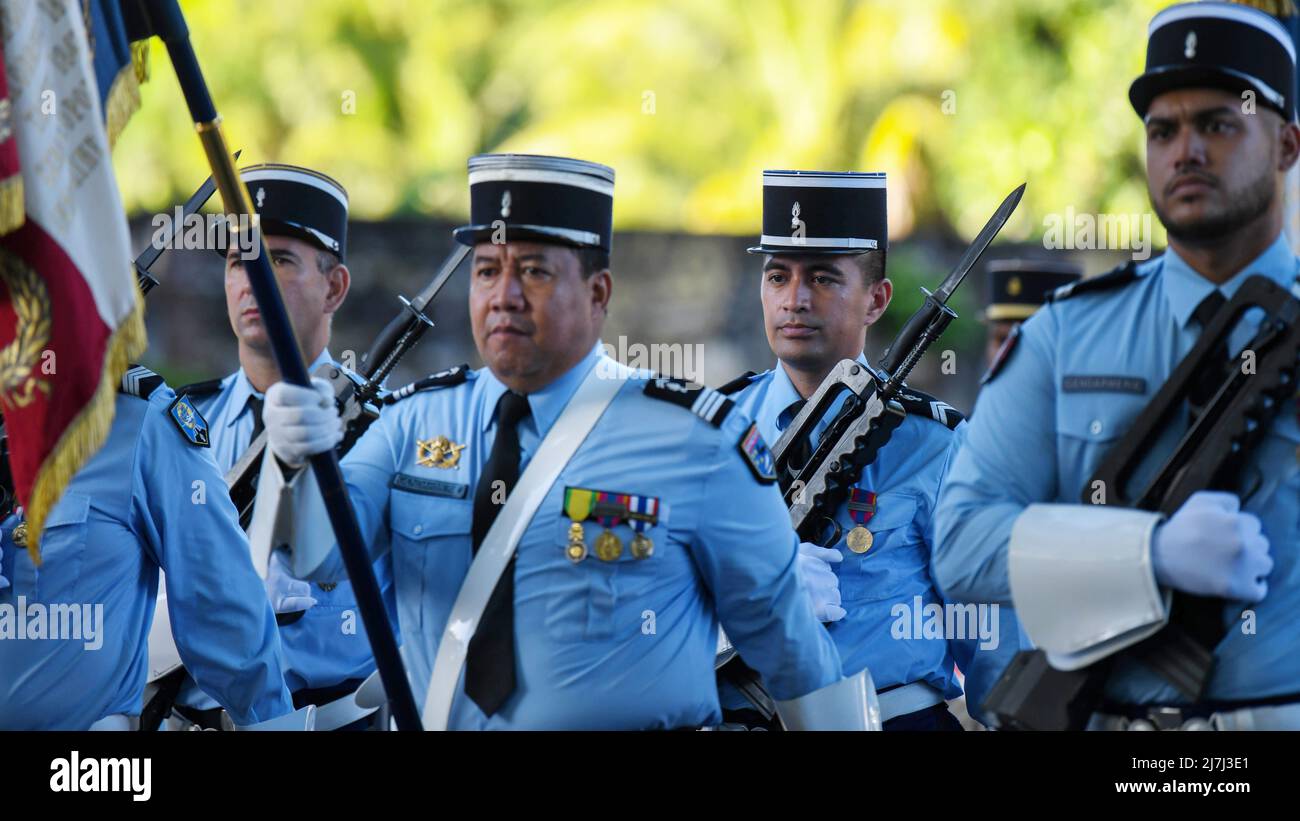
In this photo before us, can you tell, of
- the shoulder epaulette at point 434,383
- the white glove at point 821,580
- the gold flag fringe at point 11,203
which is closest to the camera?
the gold flag fringe at point 11,203

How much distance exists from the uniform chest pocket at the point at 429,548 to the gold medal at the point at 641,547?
348 millimetres

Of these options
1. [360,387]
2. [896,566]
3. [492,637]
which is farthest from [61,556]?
[896,566]

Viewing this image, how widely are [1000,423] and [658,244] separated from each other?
30.7 feet

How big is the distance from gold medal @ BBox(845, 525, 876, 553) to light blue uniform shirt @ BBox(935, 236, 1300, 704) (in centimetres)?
152

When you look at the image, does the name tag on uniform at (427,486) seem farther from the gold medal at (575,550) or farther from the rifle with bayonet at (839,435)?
the rifle with bayonet at (839,435)

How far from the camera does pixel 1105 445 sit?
12.9 feet

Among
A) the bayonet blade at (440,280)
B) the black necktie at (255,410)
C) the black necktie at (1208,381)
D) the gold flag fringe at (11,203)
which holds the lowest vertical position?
the black necktie at (1208,381)

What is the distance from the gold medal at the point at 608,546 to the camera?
4.28 metres

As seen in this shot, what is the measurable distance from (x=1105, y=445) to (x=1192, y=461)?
0.19 meters

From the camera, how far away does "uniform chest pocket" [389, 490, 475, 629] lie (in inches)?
170

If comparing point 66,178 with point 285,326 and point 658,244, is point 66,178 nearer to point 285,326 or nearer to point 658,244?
point 285,326

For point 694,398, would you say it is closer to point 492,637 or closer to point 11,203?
point 492,637

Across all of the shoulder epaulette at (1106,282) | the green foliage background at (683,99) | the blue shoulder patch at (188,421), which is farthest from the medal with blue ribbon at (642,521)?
the green foliage background at (683,99)
